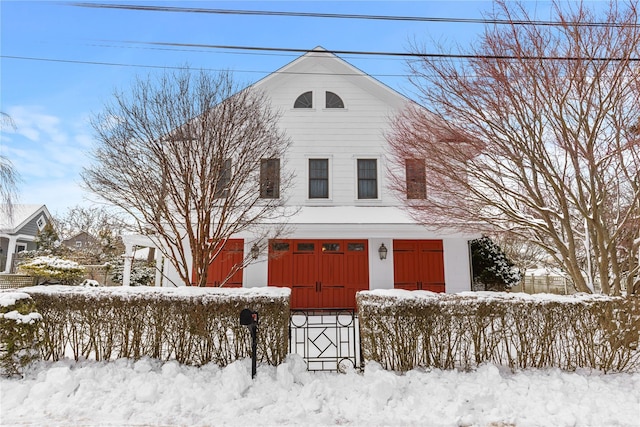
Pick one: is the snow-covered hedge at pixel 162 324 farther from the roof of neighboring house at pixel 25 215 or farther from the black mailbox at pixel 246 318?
the roof of neighboring house at pixel 25 215

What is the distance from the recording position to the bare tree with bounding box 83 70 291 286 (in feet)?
21.6

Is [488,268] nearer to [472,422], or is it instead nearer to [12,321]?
[472,422]

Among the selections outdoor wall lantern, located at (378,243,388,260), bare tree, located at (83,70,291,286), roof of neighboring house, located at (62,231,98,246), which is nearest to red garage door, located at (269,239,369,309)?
outdoor wall lantern, located at (378,243,388,260)

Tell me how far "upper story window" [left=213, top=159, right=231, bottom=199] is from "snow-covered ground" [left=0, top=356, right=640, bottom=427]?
3.29m

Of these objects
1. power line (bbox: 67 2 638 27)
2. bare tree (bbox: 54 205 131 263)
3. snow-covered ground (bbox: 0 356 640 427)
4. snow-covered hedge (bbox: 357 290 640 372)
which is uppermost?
power line (bbox: 67 2 638 27)

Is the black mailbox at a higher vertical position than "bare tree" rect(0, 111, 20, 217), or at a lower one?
lower

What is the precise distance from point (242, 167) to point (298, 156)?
4.93 m

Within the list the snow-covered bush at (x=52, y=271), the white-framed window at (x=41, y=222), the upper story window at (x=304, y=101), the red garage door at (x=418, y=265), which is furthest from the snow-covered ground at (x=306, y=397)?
the white-framed window at (x=41, y=222)

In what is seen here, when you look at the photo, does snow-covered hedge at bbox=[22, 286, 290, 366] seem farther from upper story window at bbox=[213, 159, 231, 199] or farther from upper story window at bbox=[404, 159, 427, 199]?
upper story window at bbox=[404, 159, 427, 199]

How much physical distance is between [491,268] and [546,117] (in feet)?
26.6

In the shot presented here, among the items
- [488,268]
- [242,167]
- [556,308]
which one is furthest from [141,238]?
[488,268]

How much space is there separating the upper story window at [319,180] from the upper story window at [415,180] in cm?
295

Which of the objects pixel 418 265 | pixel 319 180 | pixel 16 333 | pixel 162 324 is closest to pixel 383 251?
pixel 418 265

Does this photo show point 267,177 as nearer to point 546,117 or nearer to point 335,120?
point 335,120
